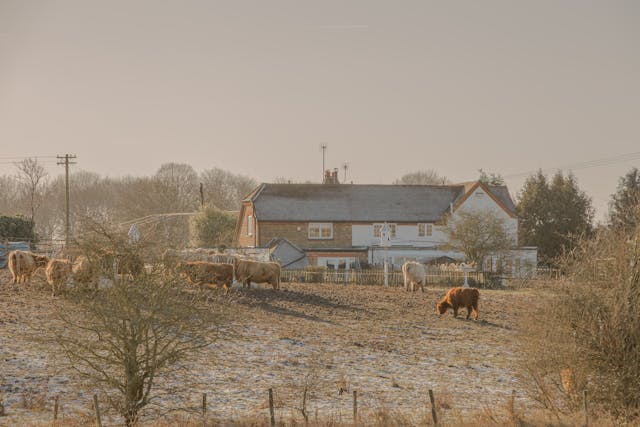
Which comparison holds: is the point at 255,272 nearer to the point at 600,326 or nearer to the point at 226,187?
the point at 600,326

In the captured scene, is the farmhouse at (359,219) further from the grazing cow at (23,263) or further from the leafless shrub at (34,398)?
the leafless shrub at (34,398)

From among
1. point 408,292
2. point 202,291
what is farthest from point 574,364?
point 408,292

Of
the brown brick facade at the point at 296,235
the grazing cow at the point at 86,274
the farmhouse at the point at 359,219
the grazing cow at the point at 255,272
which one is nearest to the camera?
the grazing cow at the point at 86,274

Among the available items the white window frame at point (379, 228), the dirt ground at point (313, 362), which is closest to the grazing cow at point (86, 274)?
the dirt ground at point (313, 362)

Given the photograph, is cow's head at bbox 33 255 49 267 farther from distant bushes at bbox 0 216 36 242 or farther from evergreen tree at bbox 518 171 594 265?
evergreen tree at bbox 518 171 594 265

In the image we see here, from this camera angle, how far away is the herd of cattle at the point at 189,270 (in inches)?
526

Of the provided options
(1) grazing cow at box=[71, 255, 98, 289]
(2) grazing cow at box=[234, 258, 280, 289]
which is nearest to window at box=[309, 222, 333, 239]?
(2) grazing cow at box=[234, 258, 280, 289]

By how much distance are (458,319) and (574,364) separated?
13.8 metres

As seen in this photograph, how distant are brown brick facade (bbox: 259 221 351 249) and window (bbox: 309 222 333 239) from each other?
0.83 ft

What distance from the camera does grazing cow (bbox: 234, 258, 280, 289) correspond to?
32.5 m

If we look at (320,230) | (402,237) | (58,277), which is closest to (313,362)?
(58,277)

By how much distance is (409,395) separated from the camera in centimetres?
1664

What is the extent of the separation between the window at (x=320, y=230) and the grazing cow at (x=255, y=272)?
25.0 metres

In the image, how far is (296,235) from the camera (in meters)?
58.5
